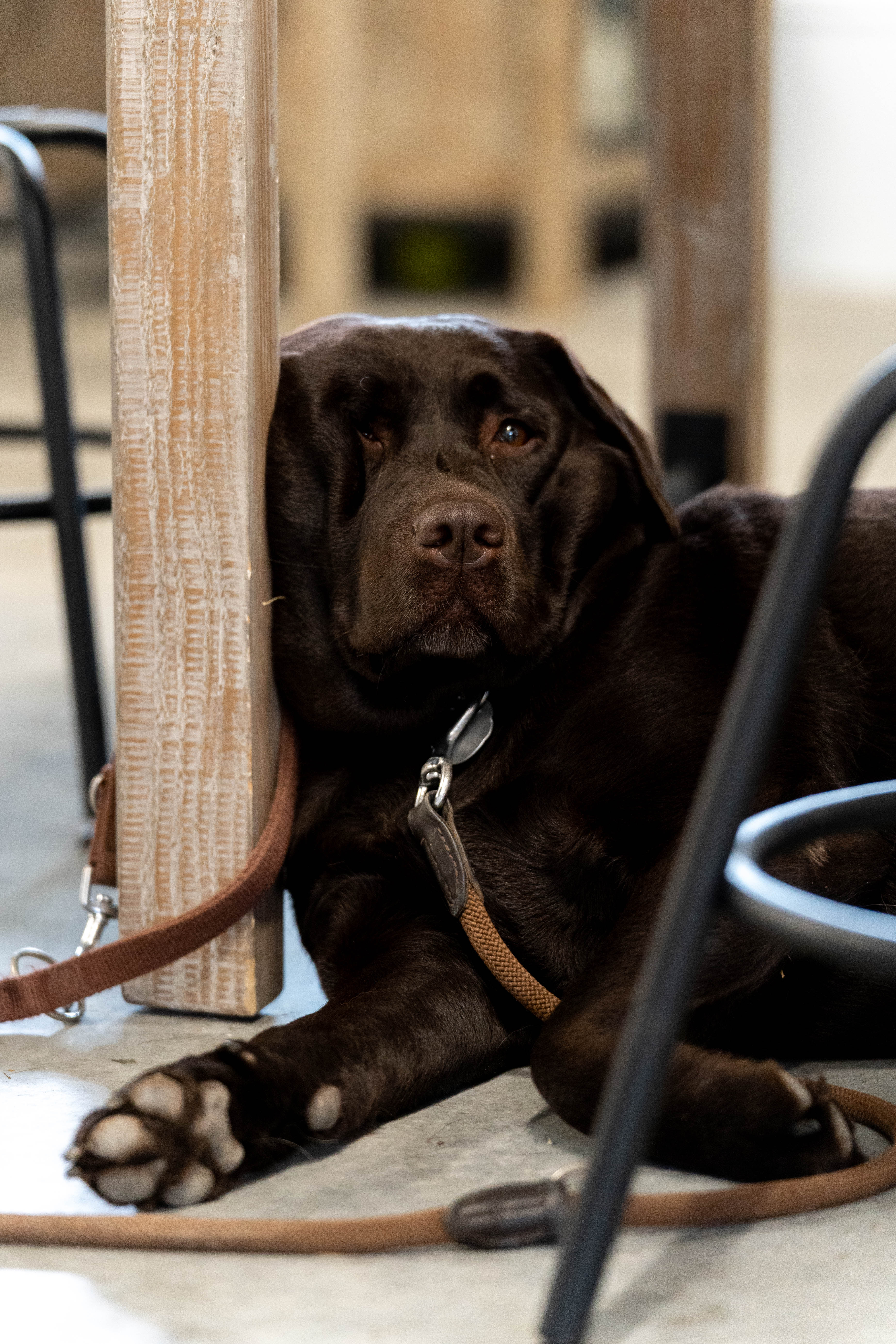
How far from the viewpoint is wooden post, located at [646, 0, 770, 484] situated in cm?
264

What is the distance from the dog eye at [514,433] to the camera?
1587 millimetres

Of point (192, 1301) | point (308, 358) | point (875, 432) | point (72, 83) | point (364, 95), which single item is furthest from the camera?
point (364, 95)

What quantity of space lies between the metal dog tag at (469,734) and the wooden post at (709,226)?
1.43m

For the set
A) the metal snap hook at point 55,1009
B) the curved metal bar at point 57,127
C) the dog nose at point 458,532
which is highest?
the curved metal bar at point 57,127

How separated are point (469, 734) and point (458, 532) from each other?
0.65 ft

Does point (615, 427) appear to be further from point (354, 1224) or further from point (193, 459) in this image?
point (354, 1224)

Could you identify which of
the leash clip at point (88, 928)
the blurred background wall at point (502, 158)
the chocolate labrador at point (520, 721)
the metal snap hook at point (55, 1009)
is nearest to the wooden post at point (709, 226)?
the chocolate labrador at point (520, 721)

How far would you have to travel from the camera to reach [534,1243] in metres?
1.08

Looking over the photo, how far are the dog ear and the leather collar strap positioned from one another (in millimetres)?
434

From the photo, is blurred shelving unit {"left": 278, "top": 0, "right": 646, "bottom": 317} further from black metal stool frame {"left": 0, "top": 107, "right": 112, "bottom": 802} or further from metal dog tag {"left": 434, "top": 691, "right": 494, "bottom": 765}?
metal dog tag {"left": 434, "top": 691, "right": 494, "bottom": 765}

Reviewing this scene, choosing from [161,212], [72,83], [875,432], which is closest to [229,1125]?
[875,432]

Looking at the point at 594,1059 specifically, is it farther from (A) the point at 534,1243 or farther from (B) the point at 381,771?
(B) the point at 381,771

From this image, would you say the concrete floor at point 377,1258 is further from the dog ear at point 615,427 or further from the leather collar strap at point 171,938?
the dog ear at point 615,427

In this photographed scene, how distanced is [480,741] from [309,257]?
5.99 meters
